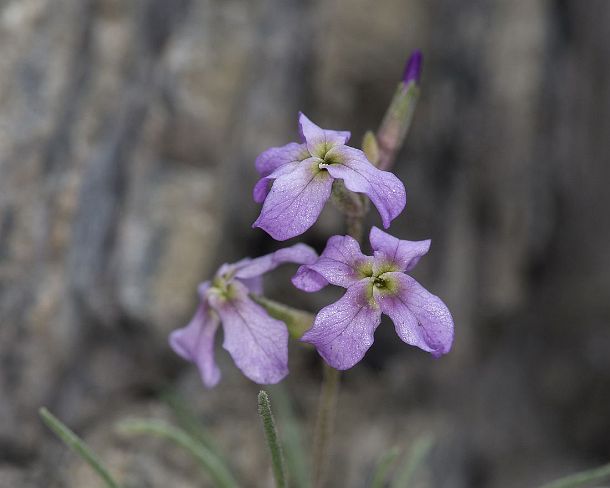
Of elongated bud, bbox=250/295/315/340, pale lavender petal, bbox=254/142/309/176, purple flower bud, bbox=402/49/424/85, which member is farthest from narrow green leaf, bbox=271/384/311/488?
purple flower bud, bbox=402/49/424/85

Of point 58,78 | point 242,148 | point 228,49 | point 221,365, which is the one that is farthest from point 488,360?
point 58,78

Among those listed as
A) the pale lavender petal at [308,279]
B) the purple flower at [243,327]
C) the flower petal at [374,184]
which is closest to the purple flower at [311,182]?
the flower petal at [374,184]

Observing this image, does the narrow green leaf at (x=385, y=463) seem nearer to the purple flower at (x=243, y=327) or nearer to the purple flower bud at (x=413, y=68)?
the purple flower at (x=243, y=327)

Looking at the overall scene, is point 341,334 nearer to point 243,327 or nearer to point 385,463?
point 243,327

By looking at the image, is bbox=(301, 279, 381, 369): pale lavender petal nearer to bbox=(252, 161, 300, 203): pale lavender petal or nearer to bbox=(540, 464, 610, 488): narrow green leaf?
bbox=(252, 161, 300, 203): pale lavender petal

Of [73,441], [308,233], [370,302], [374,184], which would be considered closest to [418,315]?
[370,302]

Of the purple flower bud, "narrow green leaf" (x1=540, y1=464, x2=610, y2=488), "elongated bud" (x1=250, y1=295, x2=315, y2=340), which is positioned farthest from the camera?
"narrow green leaf" (x1=540, y1=464, x2=610, y2=488)
